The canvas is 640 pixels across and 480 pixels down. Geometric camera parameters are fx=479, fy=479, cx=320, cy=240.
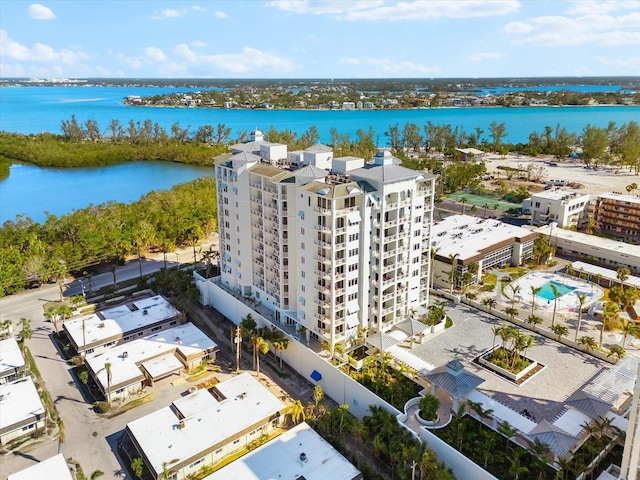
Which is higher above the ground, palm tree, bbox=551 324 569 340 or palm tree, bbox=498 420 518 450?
palm tree, bbox=551 324 569 340

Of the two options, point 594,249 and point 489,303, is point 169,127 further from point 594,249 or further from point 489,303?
point 489,303

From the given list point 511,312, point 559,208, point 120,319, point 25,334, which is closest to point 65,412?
point 25,334

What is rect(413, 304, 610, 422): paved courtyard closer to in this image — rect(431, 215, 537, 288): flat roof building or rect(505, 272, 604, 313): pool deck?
rect(505, 272, 604, 313): pool deck

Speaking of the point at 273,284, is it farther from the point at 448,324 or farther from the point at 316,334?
the point at 448,324

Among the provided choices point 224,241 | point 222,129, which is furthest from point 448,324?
point 222,129

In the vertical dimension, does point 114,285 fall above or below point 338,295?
below

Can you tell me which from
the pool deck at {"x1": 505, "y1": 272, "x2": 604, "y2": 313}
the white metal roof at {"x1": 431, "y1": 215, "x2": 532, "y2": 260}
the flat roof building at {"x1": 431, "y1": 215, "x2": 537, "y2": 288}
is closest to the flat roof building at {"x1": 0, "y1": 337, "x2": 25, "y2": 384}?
the flat roof building at {"x1": 431, "y1": 215, "x2": 537, "y2": 288}
